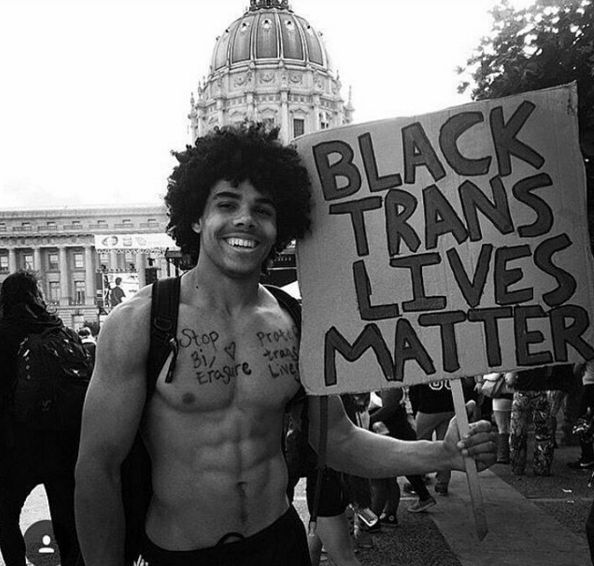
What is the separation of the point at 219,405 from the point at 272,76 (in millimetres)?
97171

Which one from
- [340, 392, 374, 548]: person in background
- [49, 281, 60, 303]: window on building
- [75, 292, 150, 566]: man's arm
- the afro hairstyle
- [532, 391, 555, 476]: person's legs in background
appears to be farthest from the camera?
[49, 281, 60, 303]: window on building

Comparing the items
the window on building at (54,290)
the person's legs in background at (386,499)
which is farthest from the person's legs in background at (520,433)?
the window on building at (54,290)

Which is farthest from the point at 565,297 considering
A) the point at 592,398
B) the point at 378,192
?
the point at 592,398

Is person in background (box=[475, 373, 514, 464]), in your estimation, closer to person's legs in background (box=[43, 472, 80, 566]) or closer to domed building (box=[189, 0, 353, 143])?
person's legs in background (box=[43, 472, 80, 566])

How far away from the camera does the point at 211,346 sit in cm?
204

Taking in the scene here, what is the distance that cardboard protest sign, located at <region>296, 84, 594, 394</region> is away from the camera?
224cm

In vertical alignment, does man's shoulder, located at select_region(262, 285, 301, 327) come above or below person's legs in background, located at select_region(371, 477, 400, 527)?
above

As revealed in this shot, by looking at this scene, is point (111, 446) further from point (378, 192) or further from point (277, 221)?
point (378, 192)

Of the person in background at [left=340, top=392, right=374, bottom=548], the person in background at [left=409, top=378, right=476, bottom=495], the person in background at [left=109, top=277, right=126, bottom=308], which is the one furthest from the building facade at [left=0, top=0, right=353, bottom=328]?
the person in background at [left=340, top=392, right=374, bottom=548]

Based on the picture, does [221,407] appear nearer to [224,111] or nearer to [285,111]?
[285,111]

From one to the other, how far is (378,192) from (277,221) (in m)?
0.35

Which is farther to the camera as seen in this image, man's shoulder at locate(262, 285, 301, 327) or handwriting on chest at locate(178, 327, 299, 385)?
man's shoulder at locate(262, 285, 301, 327)

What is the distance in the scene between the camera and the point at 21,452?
3586 millimetres

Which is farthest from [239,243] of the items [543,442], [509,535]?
[543,442]
